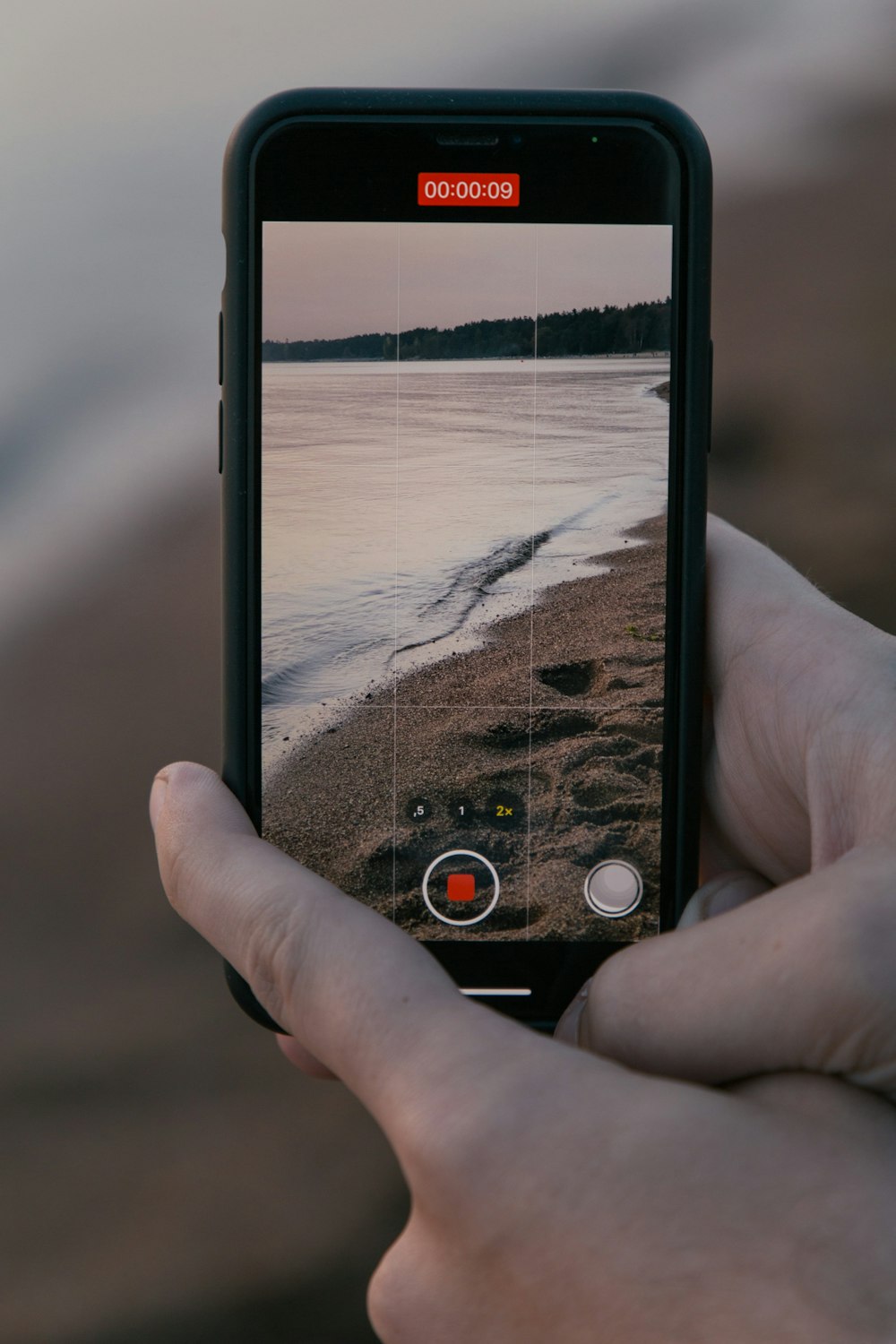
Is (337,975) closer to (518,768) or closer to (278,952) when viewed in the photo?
(278,952)

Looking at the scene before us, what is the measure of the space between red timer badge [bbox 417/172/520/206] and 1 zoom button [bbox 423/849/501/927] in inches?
7.6

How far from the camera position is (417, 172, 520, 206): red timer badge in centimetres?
29

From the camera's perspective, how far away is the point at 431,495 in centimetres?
30

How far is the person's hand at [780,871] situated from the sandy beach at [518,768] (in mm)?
23

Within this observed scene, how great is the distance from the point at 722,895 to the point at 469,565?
12 cm

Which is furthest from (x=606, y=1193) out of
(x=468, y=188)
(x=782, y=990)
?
Result: (x=468, y=188)

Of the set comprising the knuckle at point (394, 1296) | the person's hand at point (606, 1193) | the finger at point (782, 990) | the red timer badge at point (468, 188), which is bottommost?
the knuckle at point (394, 1296)

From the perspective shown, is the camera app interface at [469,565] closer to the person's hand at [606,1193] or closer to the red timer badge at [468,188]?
the red timer badge at [468,188]

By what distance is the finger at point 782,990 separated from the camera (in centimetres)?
17

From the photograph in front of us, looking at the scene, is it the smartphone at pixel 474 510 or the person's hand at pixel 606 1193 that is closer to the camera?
the person's hand at pixel 606 1193

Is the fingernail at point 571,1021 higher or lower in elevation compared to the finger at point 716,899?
lower

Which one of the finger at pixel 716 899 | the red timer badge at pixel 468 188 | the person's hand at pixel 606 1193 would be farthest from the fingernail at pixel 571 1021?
the red timer badge at pixel 468 188
